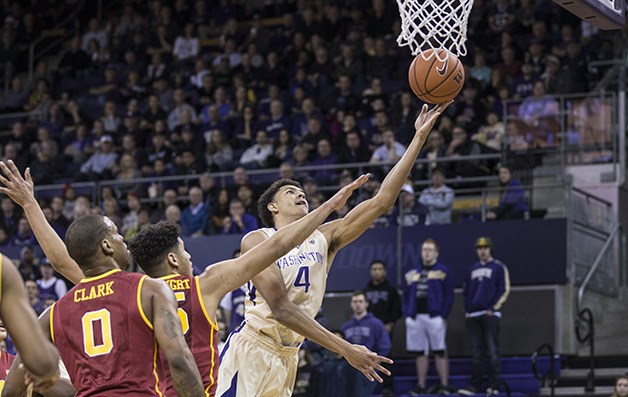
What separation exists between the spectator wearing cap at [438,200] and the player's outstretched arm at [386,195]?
807 centimetres

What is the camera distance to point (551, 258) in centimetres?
1546

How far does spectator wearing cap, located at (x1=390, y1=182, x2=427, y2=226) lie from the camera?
16.0m

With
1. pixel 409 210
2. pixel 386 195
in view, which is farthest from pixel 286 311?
pixel 409 210

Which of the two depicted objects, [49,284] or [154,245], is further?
[49,284]

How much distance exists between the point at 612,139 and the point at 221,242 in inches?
215

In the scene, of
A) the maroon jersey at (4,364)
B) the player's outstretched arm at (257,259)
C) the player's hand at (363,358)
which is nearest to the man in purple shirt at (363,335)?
the player's hand at (363,358)

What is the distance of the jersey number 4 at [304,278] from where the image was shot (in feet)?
24.4

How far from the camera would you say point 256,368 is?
24.2ft

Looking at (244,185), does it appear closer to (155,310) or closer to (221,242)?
(221,242)

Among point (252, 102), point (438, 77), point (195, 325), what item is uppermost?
point (252, 102)

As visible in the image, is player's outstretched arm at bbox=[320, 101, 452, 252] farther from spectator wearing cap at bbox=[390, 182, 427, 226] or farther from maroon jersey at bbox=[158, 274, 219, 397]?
spectator wearing cap at bbox=[390, 182, 427, 226]

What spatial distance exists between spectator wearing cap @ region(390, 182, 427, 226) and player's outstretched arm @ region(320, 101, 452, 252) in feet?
27.1

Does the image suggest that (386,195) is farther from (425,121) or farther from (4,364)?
(4,364)

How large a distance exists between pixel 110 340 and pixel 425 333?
9.87 m
